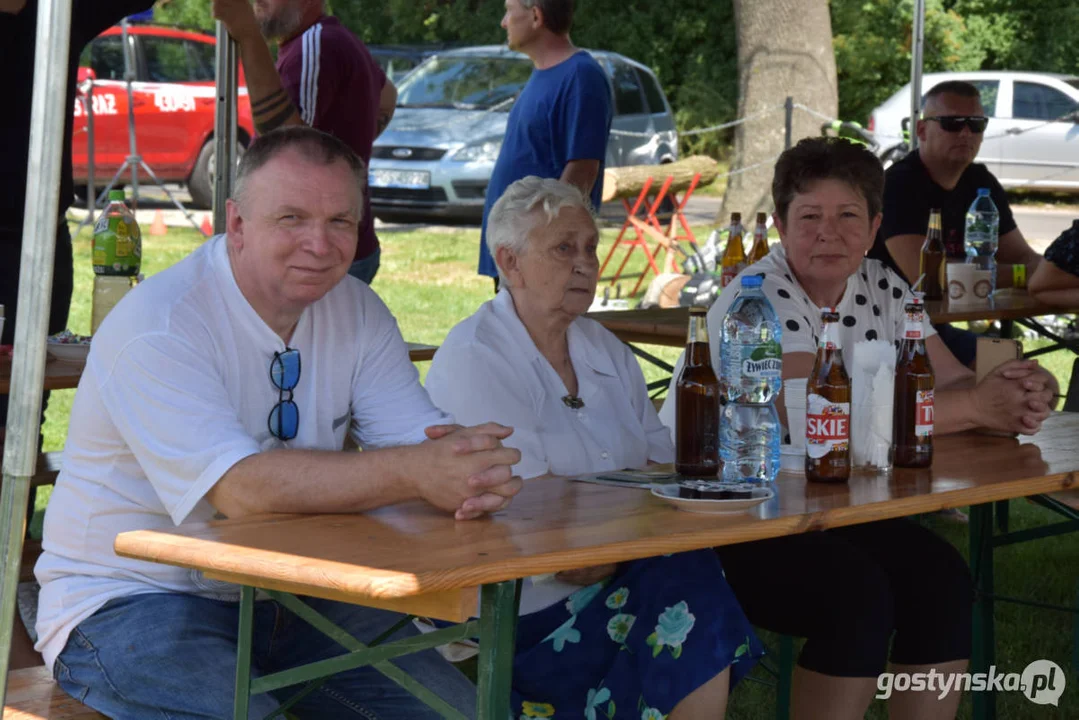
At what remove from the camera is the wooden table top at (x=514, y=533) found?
1.83m

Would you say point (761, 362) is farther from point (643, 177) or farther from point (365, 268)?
point (643, 177)

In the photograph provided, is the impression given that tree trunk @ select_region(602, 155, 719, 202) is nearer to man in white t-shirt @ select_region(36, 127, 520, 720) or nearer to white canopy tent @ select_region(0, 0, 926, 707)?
man in white t-shirt @ select_region(36, 127, 520, 720)

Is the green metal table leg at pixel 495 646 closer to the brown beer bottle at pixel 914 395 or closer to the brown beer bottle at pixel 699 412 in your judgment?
the brown beer bottle at pixel 699 412

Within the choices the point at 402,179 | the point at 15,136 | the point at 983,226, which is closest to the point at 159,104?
the point at 402,179

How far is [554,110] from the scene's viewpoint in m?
5.31

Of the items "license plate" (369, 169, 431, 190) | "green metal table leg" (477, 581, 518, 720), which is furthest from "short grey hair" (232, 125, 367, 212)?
"license plate" (369, 169, 431, 190)

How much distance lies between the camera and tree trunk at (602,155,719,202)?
10602mm

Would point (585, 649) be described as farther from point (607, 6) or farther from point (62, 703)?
point (607, 6)

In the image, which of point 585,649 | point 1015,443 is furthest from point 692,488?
point 1015,443

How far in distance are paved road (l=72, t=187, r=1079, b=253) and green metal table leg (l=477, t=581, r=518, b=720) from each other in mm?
10801

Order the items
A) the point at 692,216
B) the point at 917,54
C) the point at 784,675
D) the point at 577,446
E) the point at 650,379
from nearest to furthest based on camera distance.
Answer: the point at 577,446
the point at 784,675
the point at 917,54
the point at 650,379
the point at 692,216

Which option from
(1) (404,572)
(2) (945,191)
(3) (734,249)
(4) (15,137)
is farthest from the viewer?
(2) (945,191)

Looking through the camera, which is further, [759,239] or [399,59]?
[399,59]

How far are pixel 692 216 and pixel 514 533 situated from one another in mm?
13491
